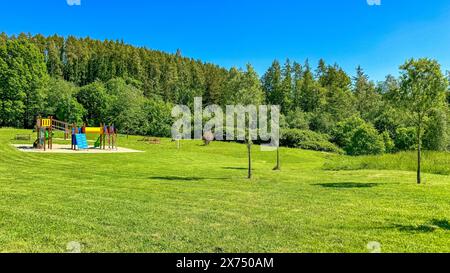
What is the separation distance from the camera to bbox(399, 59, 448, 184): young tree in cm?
1895

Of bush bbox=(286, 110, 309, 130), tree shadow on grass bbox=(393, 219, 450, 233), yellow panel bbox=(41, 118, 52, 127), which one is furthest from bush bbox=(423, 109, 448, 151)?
yellow panel bbox=(41, 118, 52, 127)

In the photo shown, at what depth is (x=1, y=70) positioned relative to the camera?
66.9 metres

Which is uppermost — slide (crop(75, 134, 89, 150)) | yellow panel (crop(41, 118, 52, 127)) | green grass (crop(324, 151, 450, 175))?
yellow panel (crop(41, 118, 52, 127))

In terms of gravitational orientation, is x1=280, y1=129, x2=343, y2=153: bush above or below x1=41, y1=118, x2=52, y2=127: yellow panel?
below

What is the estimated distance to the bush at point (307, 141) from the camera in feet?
207

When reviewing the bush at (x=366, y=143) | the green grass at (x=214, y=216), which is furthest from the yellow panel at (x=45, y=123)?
the bush at (x=366, y=143)

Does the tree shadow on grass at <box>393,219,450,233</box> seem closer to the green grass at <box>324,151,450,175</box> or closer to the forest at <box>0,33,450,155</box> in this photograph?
the forest at <box>0,33,450,155</box>

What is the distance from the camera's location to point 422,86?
19.2 metres

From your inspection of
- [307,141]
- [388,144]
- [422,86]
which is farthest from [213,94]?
[422,86]

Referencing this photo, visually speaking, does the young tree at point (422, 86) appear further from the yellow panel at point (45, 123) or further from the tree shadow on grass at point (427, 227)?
the yellow panel at point (45, 123)

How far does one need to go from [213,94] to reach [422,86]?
9322 centimetres

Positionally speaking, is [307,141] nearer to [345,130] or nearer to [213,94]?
[345,130]

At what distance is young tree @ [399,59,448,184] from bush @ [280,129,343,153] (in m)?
42.8
